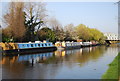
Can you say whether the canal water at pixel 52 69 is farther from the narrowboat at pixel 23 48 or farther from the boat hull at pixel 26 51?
the narrowboat at pixel 23 48

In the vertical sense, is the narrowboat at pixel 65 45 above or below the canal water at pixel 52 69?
above

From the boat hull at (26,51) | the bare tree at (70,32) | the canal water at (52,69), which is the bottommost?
the canal water at (52,69)

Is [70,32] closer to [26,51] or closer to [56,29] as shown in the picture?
[56,29]

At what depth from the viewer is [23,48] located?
36.7 meters

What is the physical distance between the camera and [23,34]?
140 ft

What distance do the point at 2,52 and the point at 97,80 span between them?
831 inches

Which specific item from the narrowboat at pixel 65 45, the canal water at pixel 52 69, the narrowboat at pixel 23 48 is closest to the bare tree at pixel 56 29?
the narrowboat at pixel 65 45

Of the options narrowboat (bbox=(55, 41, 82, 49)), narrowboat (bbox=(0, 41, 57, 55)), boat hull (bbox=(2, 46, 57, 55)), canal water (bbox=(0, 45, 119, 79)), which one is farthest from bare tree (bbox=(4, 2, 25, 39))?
canal water (bbox=(0, 45, 119, 79))

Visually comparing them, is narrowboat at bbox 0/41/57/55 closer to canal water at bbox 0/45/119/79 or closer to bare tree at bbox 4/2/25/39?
bare tree at bbox 4/2/25/39

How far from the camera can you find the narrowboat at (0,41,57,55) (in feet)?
A: 106

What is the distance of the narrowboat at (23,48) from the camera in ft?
106

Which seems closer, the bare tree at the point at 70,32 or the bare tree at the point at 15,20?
the bare tree at the point at 15,20

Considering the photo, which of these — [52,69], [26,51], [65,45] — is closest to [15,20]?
[26,51]

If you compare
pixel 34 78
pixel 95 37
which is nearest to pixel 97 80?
pixel 34 78
